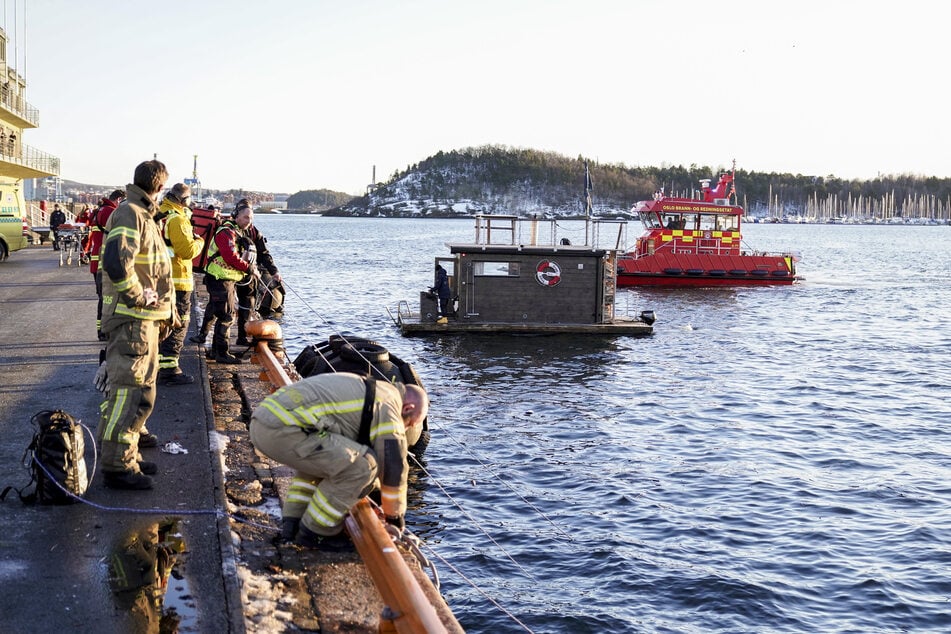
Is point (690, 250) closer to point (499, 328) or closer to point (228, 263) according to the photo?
point (499, 328)

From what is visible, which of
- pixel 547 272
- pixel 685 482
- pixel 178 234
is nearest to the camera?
pixel 178 234

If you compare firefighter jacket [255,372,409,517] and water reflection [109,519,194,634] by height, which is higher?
firefighter jacket [255,372,409,517]

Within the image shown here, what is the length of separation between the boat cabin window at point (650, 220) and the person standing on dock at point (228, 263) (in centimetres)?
3097

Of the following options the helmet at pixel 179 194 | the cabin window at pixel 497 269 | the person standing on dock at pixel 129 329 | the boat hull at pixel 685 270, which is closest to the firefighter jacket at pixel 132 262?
the person standing on dock at pixel 129 329

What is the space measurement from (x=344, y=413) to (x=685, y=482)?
25.7ft

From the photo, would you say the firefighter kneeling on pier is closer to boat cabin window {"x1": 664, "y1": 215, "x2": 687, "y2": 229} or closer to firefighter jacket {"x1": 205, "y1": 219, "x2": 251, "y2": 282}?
firefighter jacket {"x1": 205, "y1": 219, "x2": 251, "y2": 282}

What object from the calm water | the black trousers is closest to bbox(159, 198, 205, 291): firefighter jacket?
the black trousers

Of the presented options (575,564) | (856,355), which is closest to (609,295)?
(856,355)

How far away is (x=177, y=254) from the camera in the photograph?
10023mm

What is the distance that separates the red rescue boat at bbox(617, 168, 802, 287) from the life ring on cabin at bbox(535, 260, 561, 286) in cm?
1581

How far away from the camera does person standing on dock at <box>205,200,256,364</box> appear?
11.4 meters

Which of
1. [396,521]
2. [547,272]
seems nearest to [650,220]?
[547,272]

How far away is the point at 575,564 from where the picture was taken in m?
9.73

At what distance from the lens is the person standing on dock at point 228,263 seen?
11.4m
